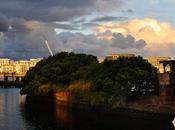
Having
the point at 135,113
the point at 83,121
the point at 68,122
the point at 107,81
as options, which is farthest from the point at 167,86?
the point at 68,122

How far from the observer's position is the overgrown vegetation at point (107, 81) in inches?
4611

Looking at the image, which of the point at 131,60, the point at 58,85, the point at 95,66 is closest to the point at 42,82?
the point at 58,85

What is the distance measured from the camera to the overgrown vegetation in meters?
117

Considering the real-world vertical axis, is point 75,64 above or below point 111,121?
above

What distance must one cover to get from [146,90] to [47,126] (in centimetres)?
2956

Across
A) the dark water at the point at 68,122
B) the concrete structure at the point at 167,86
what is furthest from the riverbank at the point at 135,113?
the concrete structure at the point at 167,86

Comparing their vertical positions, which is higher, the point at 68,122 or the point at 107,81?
the point at 107,81

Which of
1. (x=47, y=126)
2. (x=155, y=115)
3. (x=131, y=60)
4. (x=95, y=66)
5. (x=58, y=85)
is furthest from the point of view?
(x=58, y=85)

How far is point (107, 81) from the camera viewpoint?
12019 cm

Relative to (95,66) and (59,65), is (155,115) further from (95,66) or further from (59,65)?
(59,65)

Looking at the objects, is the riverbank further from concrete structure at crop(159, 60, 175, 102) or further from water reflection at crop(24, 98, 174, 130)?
concrete structure at crop(159, 60, 175, 102)

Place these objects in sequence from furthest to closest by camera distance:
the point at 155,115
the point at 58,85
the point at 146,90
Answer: the point at 58,85
the point at 146,90
the point at 155,115

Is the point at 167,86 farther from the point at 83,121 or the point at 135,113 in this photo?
the point at 83,121

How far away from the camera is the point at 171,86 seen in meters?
109
